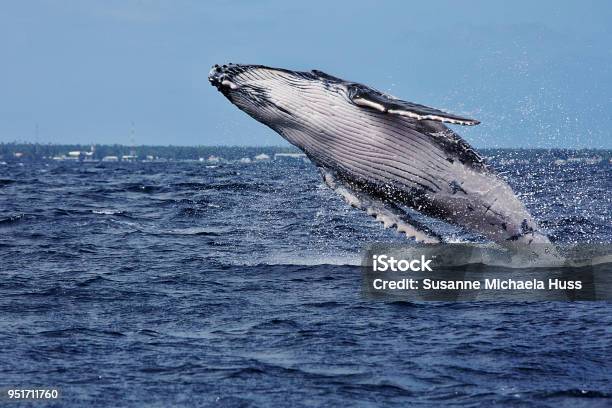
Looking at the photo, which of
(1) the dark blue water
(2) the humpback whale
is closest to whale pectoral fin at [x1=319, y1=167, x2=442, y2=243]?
(2) the humpback whale

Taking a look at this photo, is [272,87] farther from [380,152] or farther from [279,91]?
[380,152]

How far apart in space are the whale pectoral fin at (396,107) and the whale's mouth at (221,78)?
4.93ft

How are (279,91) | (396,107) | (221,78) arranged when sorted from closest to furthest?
1. (396,107)
2. (279,91)
3. (221,78)

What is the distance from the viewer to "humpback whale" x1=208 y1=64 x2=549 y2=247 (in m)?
11.4

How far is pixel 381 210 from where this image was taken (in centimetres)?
1231

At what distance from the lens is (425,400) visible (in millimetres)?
7602

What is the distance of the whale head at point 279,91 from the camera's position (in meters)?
11.4

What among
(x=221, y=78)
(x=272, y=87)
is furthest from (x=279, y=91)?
(x=221, y=78)

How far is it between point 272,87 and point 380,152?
5.22 ft

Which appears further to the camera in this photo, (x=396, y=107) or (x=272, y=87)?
(x=272, y=87)

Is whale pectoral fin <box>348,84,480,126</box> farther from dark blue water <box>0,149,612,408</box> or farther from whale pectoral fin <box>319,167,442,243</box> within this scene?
dark blue water <box>0,149,612,408</box>

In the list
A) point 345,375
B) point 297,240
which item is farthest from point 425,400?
point 297,240

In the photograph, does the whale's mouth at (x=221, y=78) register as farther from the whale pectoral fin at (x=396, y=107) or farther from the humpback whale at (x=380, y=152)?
the whale pectoral fin at (x=396, y=107)

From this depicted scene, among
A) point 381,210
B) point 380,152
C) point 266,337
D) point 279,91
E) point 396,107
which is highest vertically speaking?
point 279,91
